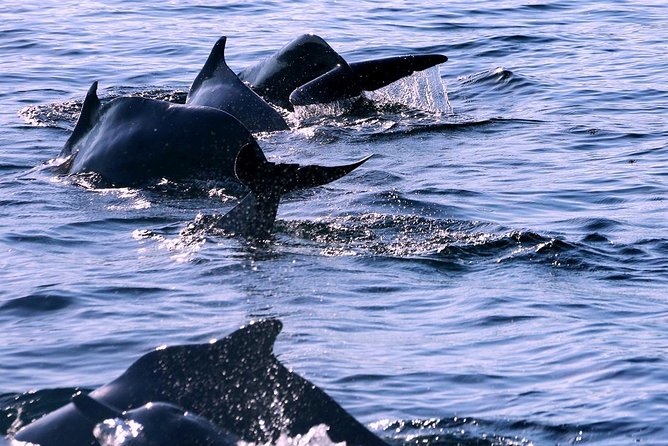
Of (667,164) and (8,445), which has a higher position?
(8,445)

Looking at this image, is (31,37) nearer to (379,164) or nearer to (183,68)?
(183,68)

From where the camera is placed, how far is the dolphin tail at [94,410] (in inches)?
216

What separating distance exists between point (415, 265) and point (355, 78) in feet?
16.5

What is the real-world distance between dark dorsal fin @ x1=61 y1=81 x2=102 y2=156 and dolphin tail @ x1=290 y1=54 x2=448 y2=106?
2.52 m

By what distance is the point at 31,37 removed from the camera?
23125 millimetres

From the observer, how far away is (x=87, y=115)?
12.4m

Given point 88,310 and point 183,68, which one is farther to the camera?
point 183,68

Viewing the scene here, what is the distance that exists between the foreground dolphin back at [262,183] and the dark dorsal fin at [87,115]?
274 cm

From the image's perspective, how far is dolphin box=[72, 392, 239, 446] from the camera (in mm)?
5348

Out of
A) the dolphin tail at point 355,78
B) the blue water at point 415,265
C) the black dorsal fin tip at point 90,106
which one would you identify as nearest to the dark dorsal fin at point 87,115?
the black dorsal fin tip at point 90,106

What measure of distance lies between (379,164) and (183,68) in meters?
7.33

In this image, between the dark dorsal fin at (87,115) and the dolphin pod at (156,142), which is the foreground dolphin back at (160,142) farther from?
the dark dorsal fin at (87,115)

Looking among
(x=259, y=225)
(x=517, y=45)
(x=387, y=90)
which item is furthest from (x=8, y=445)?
(x=517, y=45)

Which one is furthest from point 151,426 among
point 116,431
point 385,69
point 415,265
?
point 385,69
